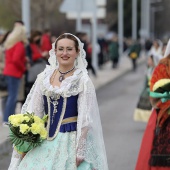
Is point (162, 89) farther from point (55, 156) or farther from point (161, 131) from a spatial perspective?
point (55, 156)

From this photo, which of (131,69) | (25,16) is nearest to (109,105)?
(25,16)

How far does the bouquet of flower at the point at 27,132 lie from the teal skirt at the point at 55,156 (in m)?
0.06

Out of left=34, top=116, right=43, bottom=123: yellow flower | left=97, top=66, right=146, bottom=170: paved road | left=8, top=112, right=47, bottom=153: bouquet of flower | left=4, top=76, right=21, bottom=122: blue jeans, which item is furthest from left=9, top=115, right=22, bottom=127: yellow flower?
left=4, top=76, right=21, bottom=122: blue jeans

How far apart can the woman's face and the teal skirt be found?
0.52m

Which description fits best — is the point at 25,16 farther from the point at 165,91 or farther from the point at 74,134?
the point at 74,134

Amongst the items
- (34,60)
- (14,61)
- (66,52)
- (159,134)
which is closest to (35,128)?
(66,52)

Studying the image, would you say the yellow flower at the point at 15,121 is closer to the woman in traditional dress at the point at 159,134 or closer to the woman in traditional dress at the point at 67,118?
the woman in traditional dress at the point at 67,118

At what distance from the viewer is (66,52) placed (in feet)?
17.5

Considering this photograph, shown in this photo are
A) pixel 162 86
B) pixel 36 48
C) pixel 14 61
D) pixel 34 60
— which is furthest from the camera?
pixel 36 48

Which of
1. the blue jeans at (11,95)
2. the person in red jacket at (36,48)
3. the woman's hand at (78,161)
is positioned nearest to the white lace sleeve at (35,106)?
the woman's hand at (78,161)

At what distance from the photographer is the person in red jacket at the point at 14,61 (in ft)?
36.7

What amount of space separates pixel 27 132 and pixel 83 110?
1.41 feet

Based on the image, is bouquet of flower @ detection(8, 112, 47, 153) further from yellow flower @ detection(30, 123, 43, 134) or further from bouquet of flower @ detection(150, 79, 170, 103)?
bouquet of flower @ detection(150, 79, 170, 103)

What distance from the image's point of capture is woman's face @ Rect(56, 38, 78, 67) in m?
5.35
